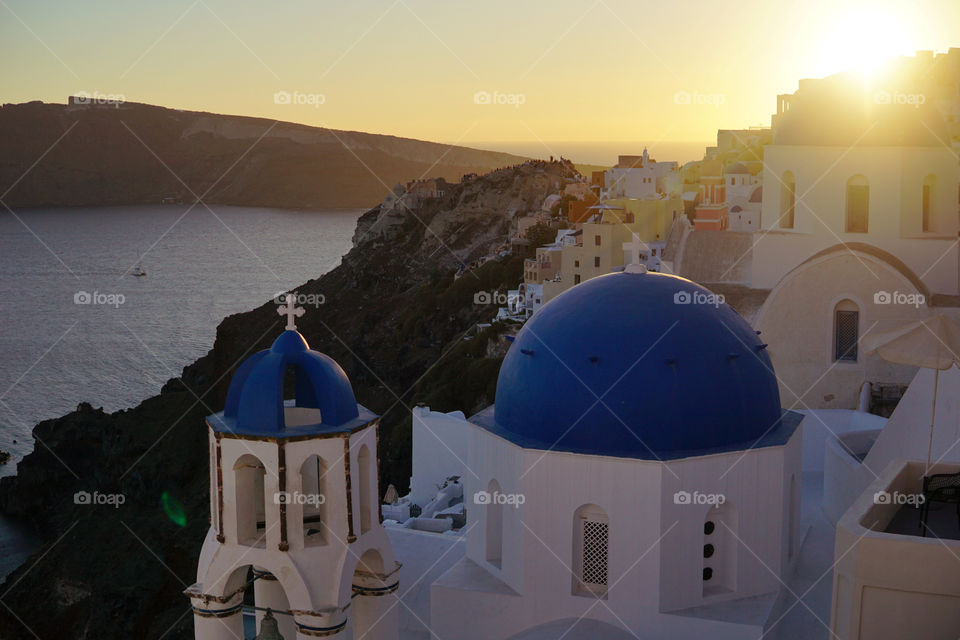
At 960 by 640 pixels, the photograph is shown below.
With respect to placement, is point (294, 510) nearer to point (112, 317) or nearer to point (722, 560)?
point (722, 560)

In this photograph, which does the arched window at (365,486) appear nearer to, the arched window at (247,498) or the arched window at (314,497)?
the arched window at (314,497)

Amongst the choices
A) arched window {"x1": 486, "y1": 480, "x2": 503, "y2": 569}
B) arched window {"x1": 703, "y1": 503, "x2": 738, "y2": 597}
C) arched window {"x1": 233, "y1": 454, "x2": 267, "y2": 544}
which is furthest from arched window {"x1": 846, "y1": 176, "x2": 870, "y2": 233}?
arched window {"x1": 233, "y1": 454, "x2": 267, "y2": 544}

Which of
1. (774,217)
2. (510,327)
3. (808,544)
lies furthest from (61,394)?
(808,544)

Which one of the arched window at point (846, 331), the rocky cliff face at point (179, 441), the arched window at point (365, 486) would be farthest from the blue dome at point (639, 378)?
the rocky cliff face at point (179, 441)

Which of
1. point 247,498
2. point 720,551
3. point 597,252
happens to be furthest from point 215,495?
point 597,252

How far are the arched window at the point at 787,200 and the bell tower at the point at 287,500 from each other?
11815 millimetres

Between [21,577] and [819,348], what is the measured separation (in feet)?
115

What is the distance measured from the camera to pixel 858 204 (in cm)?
1953

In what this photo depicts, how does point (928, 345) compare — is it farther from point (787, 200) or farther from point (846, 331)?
point (787, 200)

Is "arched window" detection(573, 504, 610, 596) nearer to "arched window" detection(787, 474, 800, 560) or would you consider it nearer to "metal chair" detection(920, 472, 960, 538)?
"arched window" detection(787, 474, 800, 560)

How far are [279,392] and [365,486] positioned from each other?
4.09 ft

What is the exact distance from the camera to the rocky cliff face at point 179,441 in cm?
4100

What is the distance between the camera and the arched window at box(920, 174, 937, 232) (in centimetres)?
1925

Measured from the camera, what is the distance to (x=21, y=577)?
43594mm
